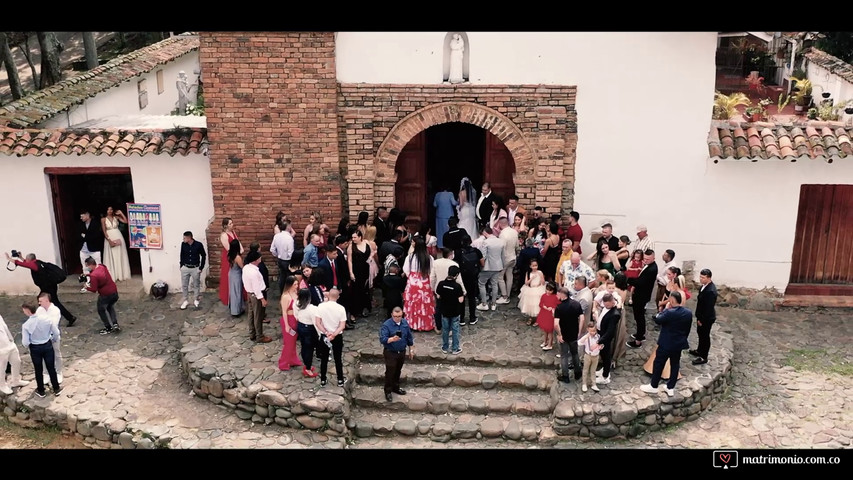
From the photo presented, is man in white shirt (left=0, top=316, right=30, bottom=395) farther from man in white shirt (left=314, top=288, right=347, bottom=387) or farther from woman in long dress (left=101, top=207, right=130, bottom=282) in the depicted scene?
man in white shirt (left=314, top=288, right=347, bottom=387)

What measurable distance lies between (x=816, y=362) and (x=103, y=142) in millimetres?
11097

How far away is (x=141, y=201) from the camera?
12.2 m

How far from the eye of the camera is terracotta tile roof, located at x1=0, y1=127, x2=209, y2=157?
1160 centimetres

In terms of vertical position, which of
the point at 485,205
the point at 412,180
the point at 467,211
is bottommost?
the point at 467,211

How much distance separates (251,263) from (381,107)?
3.22 m

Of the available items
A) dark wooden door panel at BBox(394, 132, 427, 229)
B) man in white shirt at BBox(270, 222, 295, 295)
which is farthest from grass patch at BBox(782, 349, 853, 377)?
man in white shirt at BBox(270, 222, 295, 295)

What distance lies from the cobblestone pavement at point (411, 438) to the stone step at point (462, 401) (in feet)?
1.47

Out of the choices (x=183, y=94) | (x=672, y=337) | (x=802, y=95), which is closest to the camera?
(x=672, y=337)

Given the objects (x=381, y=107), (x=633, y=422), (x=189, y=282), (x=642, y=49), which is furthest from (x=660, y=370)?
(x=189, y=282)

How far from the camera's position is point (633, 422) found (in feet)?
29.4

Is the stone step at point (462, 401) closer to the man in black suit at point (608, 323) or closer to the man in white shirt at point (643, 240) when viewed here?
the man in black suit at point (608, 323)

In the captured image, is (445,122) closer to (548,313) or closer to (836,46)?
(548,313)

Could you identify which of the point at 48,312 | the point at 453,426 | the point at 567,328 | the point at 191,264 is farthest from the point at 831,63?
the point at 48,312

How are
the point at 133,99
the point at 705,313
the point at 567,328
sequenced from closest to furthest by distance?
the point at 567,328 → the point at 705,313 → the point at 133,99
